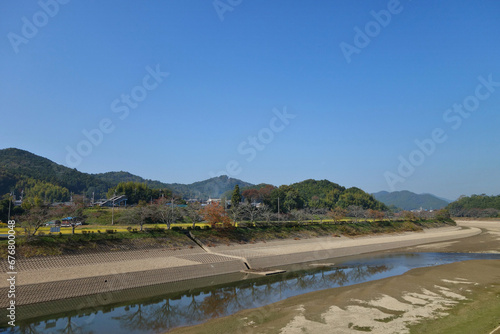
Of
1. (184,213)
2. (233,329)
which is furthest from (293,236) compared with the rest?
(233,329)

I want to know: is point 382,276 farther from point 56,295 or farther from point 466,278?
point 56,295

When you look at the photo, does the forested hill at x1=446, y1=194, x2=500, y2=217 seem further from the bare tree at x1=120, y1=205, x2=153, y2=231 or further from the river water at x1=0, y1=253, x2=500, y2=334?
the bare tree at x1=120, y1=205, x2=153, y2=231

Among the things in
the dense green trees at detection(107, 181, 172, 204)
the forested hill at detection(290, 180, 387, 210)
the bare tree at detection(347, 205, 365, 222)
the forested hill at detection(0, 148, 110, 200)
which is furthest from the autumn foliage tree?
the forested hill at detection(0, 148, 110, 200)

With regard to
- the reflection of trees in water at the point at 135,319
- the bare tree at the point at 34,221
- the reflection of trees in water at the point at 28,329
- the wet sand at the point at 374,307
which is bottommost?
the reflection of trees in water at the point at 135,319

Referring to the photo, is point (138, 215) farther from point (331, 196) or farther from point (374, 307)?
point (331, 196)

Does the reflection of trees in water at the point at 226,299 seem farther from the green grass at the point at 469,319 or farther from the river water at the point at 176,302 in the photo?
the green grass at the point at 469,319

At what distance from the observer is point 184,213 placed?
150 feet

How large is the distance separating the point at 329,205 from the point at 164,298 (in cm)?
9653

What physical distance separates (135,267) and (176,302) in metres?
7.50

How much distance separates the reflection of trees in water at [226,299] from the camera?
59.8 ft

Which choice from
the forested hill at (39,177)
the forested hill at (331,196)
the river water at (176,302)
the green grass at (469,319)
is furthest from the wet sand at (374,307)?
the forested hill at (39,177)

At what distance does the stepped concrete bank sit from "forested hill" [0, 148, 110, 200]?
73.7 metres

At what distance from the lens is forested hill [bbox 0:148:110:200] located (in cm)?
8589

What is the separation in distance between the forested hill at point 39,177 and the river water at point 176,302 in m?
80.9
